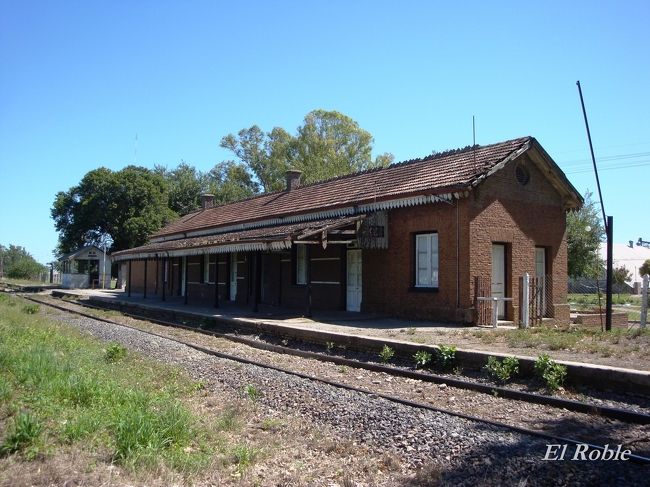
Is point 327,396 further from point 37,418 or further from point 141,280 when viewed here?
point 141,280

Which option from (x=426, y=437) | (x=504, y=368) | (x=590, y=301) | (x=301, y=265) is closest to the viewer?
(x=426, y=437)

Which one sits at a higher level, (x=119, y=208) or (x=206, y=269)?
(x=119, y=208)

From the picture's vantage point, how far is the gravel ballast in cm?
500

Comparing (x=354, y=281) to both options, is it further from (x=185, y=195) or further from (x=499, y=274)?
(x=185, y=195)

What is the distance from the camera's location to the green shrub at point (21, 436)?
489 cm

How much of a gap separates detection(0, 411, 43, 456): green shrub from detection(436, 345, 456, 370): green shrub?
6850mm

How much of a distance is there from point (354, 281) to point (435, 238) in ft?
12.4

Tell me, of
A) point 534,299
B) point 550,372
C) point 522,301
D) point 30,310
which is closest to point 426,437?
point 550,372

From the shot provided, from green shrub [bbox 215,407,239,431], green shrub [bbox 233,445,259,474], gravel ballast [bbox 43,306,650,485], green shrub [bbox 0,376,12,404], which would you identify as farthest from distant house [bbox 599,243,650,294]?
green shrub [bbox 0,376,12,404]

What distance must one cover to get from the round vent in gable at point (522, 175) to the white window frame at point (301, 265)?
26.5 feet

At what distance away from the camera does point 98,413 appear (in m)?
5.94

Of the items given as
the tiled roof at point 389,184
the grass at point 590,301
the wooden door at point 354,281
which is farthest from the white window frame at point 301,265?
the grass at point 590,301

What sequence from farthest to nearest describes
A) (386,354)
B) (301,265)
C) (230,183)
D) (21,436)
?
(230,183) < (301,265) < (386,354) < (21,436)

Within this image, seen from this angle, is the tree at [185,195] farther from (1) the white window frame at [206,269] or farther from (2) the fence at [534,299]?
(2) the fence at [534,299]
